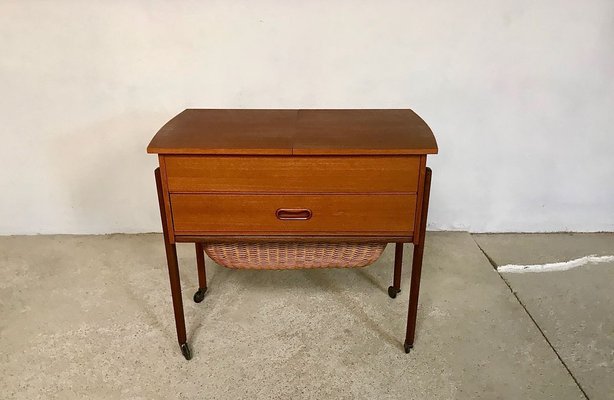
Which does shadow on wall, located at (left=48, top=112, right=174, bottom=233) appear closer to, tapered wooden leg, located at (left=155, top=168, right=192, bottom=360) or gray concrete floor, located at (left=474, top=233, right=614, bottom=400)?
tapered wooden leg, located at (left=155, top=168, right=192, bottom=360)

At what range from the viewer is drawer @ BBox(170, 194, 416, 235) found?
1406 mm

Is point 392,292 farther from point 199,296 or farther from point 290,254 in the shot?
point 199,296

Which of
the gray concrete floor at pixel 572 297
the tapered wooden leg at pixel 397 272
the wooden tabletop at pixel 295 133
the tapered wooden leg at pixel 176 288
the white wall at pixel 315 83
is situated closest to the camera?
the wooden tabletop at pixel 295 133

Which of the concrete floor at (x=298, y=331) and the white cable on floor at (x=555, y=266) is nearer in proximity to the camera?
the concrete floor at (x=298, y=331)

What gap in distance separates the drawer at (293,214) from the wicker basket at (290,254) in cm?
15

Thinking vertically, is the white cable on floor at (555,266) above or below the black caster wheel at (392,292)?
below

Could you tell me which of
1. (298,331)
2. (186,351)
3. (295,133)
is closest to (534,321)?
(298,331)

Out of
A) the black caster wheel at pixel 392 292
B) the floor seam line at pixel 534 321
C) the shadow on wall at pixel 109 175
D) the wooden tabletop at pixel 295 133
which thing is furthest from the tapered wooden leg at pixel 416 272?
the shadow on wall at pixel 109 175

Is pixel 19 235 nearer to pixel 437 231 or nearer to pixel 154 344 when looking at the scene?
pixel 154 344

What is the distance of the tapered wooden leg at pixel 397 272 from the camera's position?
189 cm

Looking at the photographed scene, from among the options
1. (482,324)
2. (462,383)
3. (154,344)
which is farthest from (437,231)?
(154,344)

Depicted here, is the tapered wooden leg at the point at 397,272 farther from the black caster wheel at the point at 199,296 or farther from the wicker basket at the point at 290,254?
the black caster wheel at the point at 199,296

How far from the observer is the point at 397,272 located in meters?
1.90

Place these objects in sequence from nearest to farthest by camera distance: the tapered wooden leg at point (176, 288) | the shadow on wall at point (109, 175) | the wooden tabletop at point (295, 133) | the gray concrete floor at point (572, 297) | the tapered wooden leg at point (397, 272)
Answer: the wooden tabletop at point (295, 133), the tapered wooden leg at point (176, 288), the gray concrete floor at point (572, 297), the tapered wooden leg at point (397, 272), the shadow on wall at point (109, 175)
